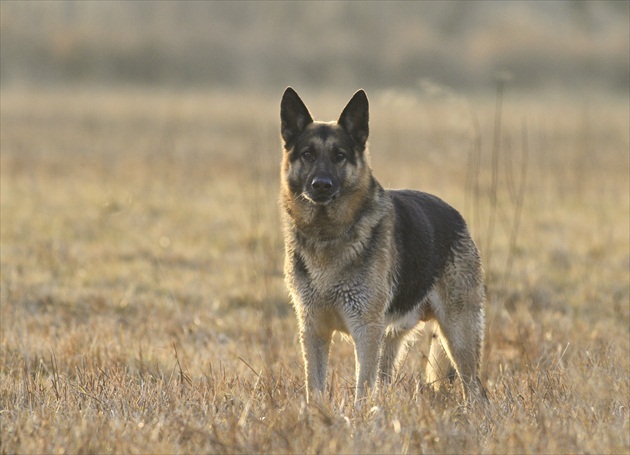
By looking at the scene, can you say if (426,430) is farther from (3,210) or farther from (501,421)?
(3,210)

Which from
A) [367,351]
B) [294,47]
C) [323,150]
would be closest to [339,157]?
[323,150]

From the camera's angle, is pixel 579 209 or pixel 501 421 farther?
pixel 579 209

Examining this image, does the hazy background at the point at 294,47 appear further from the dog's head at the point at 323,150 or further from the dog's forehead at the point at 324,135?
the dog's forehead at the point at 324,135

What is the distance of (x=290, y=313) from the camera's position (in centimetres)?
859

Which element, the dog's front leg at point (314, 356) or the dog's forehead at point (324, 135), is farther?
the dog's forehead at point (324, 135)

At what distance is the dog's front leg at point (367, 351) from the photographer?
5145 millimetres

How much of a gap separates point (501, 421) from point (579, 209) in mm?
11018

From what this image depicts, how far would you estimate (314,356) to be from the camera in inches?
209

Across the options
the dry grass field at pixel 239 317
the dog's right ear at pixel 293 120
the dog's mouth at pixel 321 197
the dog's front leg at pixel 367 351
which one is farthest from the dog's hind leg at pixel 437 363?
the dog's right ear at pixel 293 120

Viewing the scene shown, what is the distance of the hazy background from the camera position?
51.2m

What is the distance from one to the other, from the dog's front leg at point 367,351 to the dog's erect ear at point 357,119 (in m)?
1.19

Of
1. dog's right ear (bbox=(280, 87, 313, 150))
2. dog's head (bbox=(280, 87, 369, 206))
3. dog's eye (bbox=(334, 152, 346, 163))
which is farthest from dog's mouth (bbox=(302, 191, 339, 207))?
dog's right ear (bbox=(280, 87, 313, 150))

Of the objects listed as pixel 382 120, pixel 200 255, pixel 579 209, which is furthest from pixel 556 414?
pixel 382 120

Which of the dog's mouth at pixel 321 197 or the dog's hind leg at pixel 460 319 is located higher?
the dog's mouth at pixel 321 197
